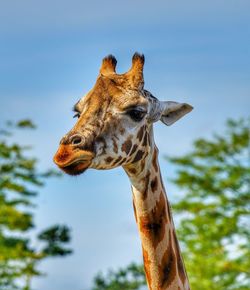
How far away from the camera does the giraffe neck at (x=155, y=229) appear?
5930 mm

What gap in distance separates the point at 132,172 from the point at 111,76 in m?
0.76

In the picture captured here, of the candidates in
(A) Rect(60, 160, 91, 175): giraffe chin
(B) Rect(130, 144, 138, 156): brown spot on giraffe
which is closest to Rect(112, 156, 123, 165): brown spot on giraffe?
(B) Rect(130, 144, 138, 156): brown spot on giraffe

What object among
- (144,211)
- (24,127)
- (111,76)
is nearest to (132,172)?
(144,211)

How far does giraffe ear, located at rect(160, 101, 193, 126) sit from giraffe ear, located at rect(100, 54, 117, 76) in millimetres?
524

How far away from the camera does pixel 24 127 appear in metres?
30.5

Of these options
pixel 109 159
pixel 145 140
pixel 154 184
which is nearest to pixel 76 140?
pixel 109 159

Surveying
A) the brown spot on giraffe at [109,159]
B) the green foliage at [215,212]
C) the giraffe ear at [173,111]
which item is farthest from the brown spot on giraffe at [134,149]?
the green foliage at [215,212]

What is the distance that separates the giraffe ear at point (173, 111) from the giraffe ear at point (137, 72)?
0.39 m

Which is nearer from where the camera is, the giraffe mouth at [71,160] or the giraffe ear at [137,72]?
the giraffe mouth at [71,160]

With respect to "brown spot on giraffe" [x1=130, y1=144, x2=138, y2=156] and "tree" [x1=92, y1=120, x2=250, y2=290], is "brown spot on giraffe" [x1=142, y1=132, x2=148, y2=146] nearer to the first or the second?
"brown spot on giraffe" [x1=130, y1=144, x2=138, y2=156]

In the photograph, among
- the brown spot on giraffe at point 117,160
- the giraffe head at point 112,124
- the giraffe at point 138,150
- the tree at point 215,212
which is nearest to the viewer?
the giraffe head at point 112,124

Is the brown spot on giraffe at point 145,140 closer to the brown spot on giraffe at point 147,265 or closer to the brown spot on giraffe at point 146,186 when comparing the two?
the brown spot on giraffe at point 146,186

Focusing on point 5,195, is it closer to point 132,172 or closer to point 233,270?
point 233,270

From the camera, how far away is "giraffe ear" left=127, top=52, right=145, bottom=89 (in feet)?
20.0
